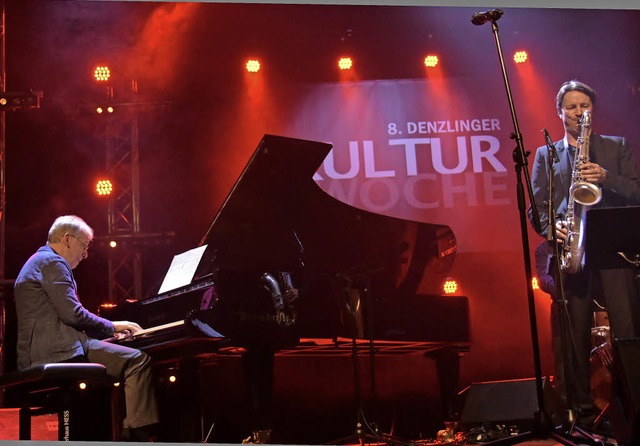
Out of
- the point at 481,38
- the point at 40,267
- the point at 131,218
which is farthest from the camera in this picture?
the point at 481,38

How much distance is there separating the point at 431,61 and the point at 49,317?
3.92m

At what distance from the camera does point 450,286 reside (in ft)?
21.0

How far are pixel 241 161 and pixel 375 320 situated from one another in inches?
98.6

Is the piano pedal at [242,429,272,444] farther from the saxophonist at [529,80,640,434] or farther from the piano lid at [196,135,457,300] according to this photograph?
the saxophonist at [529,80,640,434]

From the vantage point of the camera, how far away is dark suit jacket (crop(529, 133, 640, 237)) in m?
4.46

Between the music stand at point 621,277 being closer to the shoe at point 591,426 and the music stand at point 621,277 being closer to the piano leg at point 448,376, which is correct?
the shoe at point 591,426

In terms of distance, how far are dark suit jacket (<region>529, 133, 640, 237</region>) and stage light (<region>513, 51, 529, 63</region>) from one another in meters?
1.95

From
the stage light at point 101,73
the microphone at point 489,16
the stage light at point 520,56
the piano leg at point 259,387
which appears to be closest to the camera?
the microphone at point 489,16

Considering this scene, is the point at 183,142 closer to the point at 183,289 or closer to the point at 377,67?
the point at 377,67

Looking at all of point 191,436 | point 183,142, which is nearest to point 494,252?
point 183,142

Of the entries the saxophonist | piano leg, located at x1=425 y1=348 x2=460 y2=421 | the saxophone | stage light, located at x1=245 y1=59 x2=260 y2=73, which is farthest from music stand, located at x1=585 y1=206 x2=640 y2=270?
stage light, located at x1=245 y1=59 x2=260 y2=73

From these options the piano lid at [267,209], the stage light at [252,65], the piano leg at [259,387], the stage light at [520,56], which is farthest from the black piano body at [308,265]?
the stage light at [252,65]

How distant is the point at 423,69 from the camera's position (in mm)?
6477

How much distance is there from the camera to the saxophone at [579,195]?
4.37 metres
